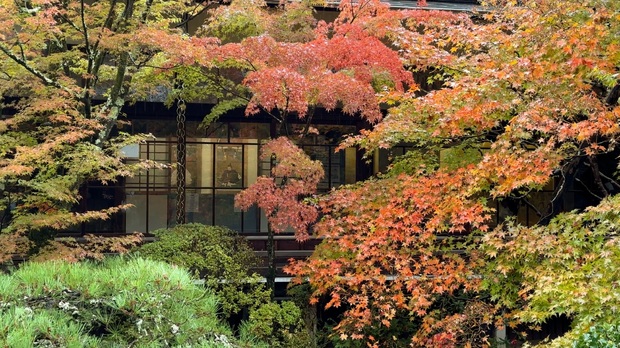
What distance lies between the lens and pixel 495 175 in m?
9.46

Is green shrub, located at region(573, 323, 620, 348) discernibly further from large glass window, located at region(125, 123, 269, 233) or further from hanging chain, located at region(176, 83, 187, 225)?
large glass window, located at region(125, 123, 269, 233)

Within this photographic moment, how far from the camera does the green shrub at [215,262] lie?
11.3 m

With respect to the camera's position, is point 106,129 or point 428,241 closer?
point 428,241

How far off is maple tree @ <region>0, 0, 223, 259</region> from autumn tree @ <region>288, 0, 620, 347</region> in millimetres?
4177

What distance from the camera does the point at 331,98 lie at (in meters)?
10.5

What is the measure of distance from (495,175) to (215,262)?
557 cm

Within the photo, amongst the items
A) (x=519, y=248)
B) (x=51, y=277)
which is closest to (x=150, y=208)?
(x=51, y=277)

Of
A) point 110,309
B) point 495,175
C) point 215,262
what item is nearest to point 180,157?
point 215,262

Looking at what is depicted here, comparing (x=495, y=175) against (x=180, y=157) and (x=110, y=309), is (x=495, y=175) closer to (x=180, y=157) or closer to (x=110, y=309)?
(x=110, y=309)

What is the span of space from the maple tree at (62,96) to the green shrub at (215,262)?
1.24 m

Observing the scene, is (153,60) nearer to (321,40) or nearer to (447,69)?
(321,40)

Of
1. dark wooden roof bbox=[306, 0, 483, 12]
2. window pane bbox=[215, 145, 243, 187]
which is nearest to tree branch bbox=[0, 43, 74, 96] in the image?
window pane bbox=[215, 145, 243, 187]

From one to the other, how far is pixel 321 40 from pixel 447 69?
2.81 m

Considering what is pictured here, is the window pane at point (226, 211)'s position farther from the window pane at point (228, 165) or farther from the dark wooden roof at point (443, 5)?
the dark wooden roof at point (443, 5)
